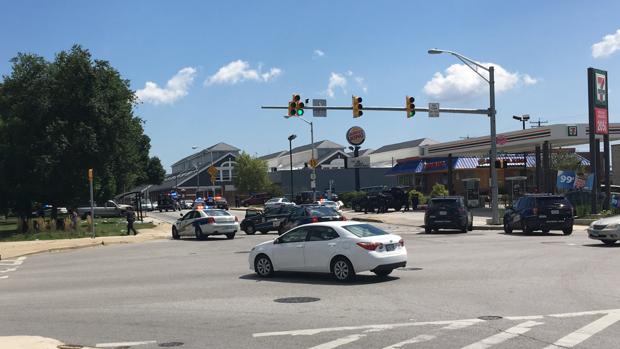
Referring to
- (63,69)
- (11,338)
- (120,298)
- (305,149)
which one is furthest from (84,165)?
(305,149)

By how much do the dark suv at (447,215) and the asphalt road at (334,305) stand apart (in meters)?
10.2

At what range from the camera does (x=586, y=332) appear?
28.1ft

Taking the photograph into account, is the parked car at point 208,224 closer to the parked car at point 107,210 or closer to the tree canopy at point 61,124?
the tree canopy at point 61,124

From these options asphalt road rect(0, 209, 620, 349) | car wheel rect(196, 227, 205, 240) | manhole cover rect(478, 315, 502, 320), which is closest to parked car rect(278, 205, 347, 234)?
car wheel rect(196, 227, 205, 240)

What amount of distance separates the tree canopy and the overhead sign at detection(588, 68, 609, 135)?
85.7ft

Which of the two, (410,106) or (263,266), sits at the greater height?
(410,106)

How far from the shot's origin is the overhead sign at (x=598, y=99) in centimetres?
3725

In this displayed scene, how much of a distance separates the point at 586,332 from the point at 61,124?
108 ft

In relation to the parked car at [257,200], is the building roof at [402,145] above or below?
above

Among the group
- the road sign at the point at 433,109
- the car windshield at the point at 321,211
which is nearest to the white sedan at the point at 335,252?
the car windshield at the point at 321,211

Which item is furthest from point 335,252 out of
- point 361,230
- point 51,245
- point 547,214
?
point 51,245

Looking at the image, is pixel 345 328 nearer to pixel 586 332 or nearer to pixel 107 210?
pixel 586 332

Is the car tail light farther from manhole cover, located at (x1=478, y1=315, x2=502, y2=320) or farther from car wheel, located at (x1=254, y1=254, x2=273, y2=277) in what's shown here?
manhole cover, located at (x1=478, y1=315, x2=502, y2=320)

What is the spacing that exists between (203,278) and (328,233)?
11.1ft
